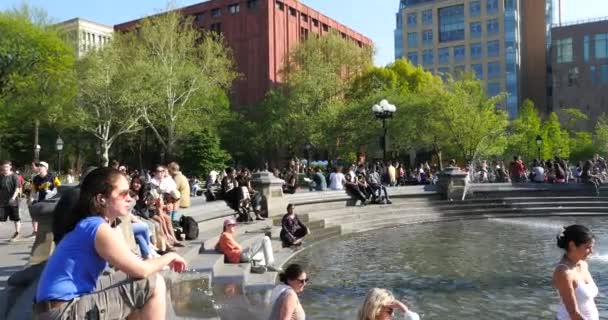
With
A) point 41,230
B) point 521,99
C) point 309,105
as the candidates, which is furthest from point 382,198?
point 521,99

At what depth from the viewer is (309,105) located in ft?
163

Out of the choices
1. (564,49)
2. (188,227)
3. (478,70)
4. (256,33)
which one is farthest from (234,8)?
(188,227)

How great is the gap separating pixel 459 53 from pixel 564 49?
14641 mm

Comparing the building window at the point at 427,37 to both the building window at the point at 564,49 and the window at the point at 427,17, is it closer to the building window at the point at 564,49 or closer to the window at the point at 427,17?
the window at the point at 427,17

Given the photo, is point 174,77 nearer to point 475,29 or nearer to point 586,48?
point 475,29

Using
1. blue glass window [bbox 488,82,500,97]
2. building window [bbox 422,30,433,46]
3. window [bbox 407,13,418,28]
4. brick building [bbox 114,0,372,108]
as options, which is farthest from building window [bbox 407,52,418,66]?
brick building [bbox 114,0,372,108]

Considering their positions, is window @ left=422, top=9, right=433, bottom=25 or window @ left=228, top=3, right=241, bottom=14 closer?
window @ left=228, top=3, right=241, bottom=14

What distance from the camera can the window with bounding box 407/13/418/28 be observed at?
3546 inches

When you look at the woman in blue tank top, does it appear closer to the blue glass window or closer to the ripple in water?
the ripple in water

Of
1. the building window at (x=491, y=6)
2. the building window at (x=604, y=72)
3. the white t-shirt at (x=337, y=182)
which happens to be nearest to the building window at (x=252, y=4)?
the building window at (x=491, y=6)

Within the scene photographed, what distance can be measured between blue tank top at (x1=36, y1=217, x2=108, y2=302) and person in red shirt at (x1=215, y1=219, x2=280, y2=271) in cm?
680

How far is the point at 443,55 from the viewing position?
88250 millimetres

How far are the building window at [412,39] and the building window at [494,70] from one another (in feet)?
40.8

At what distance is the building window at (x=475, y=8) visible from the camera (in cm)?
8431
